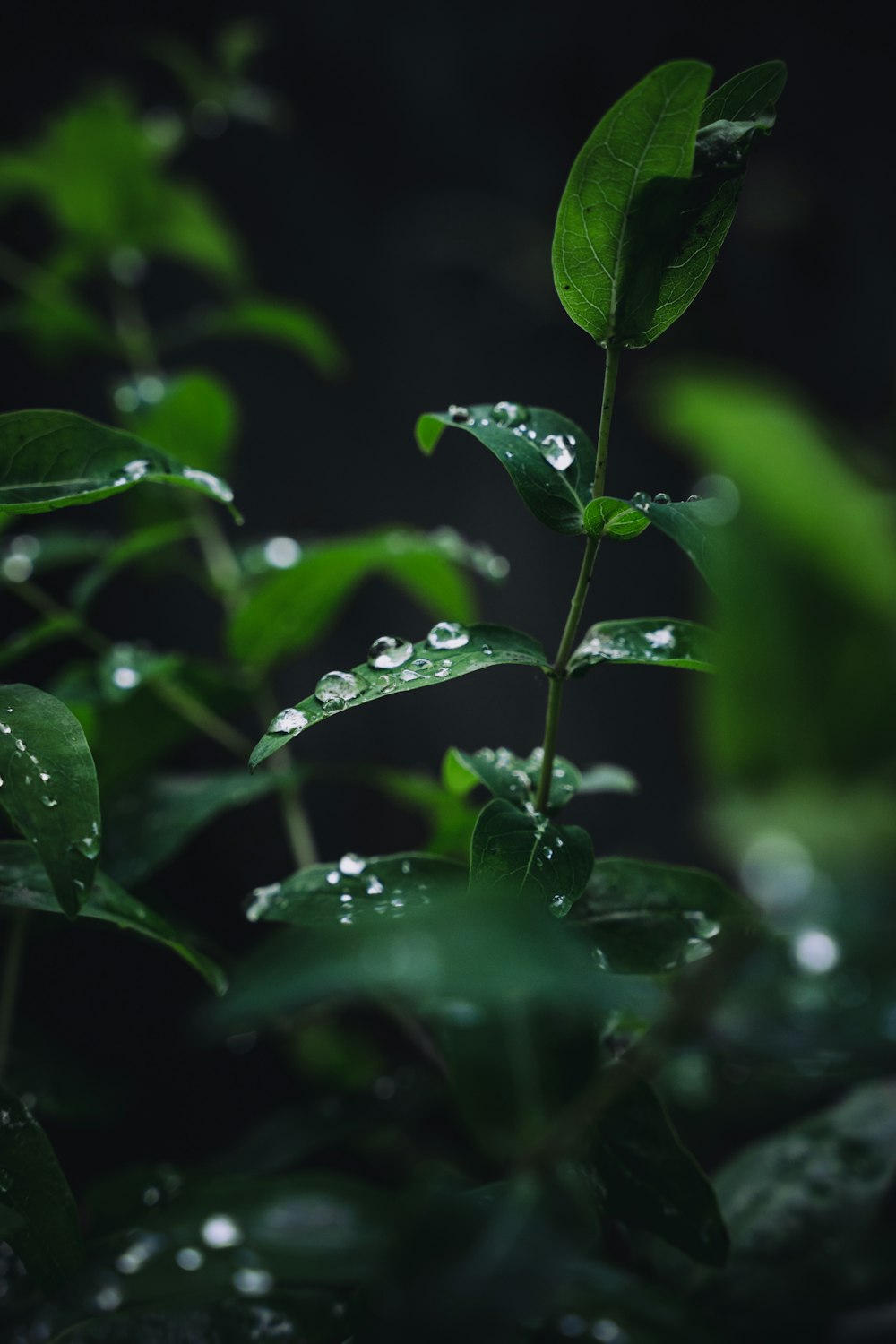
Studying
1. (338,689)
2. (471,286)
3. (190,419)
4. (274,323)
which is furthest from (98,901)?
(471,286)

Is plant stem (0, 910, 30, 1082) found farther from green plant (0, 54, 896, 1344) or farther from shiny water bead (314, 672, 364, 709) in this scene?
shiny water bead (314, 672, 364, 709)

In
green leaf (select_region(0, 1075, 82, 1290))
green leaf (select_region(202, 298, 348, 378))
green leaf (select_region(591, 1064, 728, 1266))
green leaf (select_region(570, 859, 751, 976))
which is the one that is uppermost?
green leaf (select_region(202, 298, 348, 378))

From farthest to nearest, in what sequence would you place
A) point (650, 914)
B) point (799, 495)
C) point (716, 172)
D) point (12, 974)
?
point (12, 974), point (650, 914), point (716, 172), point (799, 495)

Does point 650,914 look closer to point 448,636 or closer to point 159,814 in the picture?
point 448,636

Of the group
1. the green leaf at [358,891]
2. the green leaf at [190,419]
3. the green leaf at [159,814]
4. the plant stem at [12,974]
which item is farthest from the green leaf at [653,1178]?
the green leaf at [190,419]

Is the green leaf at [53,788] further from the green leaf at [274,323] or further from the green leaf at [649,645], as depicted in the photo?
the green leaf at [274,323]

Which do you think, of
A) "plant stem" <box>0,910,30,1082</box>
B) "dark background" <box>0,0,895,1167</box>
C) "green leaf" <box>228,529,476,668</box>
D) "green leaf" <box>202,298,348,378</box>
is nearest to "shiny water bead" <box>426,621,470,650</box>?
"green leaf" <box>228,529,476,668</box>
